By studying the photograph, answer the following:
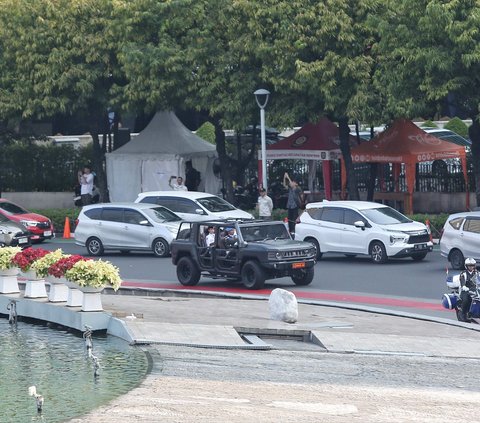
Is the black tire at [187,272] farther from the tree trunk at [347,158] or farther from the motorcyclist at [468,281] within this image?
the tree trunk at [347,158]

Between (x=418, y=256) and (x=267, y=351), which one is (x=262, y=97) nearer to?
(x=418, y=256)

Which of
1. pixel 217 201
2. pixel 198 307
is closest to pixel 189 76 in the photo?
pixel 217 201

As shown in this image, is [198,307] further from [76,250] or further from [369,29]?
[369,29]

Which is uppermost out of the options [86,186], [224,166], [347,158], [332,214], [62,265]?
[347,158]

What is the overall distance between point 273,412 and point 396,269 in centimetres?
1748

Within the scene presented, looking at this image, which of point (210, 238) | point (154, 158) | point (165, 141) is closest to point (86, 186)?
point (154, 158)

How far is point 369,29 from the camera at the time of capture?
4116cm

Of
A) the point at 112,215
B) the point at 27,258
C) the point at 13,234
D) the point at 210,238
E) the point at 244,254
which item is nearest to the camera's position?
the point at 27,258

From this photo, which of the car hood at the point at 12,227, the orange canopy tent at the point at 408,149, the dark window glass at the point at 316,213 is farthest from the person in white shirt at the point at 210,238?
the orange canopy tent at the point at 408,149

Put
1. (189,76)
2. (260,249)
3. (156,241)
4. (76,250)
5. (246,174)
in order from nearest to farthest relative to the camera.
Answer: (260,249)
(156,241)
(76,250)
(189,76)
(246,174)

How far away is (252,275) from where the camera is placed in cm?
3003

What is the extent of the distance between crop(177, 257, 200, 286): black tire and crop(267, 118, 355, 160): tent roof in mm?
16547

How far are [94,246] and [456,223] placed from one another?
1120 centimetres

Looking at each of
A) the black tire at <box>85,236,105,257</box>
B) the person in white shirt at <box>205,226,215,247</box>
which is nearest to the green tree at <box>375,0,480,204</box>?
the black tire at <box>85,236,105,257</box>
